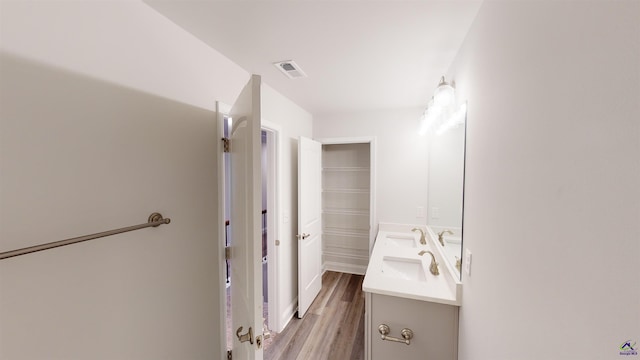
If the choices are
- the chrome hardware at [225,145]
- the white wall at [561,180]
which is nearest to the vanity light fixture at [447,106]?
the white wall at [561,180]

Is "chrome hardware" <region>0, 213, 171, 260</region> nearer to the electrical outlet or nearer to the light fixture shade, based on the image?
the electrical outlet

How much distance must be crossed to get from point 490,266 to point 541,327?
1.23 feet

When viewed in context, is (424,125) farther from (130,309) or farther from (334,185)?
(130,309)

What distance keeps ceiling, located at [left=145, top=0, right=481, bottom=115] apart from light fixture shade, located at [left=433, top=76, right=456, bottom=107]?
218 millimetres

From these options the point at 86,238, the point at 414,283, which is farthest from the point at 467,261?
the point at 86,238

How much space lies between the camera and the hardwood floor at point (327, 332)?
202cm

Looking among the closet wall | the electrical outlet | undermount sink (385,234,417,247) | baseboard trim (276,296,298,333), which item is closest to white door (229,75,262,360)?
the electrical outlet

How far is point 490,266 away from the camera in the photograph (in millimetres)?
951

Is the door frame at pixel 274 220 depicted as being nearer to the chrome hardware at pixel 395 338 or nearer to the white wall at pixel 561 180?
the chrome hardware at pixel 395 338

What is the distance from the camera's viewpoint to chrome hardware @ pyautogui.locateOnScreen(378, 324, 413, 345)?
1.43 m

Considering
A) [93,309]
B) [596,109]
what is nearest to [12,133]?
[93,309]

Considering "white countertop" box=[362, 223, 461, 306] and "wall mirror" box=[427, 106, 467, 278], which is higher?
"wall mirror" box=[427, 106, 467, 278]

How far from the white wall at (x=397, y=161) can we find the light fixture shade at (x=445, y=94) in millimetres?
1318

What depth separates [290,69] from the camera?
1746 millimetres
